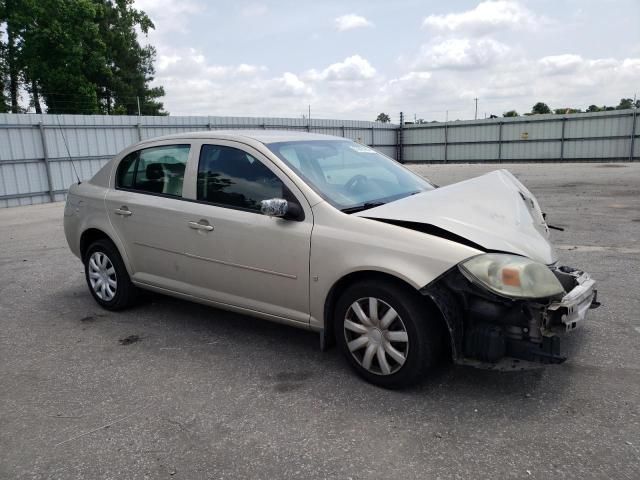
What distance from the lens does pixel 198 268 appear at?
4.06 meters

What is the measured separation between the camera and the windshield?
11.9 feet

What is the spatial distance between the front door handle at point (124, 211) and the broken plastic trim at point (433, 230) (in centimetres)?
240

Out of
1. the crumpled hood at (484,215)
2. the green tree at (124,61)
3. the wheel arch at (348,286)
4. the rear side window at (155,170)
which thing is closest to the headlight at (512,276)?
the crumpled hood at (484,215)

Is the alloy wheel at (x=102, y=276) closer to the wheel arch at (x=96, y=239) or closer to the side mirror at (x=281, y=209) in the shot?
the wheel arch at (x=96, y=239)

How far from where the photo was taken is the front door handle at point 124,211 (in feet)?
15.0

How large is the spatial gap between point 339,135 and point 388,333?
2553 centimetres

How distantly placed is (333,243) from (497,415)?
1.36 metres

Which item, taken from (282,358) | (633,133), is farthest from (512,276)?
(633,133)

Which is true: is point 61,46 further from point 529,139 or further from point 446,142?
point 529,139

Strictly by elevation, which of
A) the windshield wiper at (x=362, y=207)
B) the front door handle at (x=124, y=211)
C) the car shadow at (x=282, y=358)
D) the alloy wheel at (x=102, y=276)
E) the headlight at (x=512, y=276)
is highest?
the windshield wiper at (x=362, y=207)

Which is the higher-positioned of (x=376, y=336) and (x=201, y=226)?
(x=201, y=226)

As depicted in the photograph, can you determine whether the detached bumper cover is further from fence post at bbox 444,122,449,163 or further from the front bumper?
fence post at bbox 444,122,449,163

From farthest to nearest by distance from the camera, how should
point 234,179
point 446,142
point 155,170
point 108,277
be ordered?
point 446,142 → point 108,277 → point 155,170 → point 234,179

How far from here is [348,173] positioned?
→ 3963 mm
